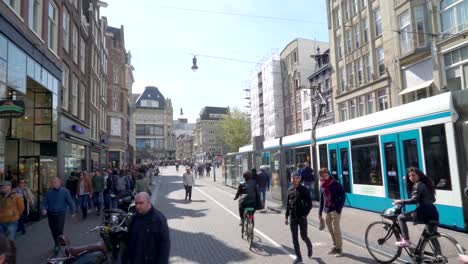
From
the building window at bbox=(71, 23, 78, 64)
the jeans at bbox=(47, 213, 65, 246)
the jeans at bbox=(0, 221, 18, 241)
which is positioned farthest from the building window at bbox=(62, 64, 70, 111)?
the jeans at bbox=(0, 221, 18, 241)

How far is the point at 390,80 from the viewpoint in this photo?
25.7 metres

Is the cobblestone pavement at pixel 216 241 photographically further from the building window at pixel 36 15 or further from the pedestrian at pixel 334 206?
the building window at pixel 36 15

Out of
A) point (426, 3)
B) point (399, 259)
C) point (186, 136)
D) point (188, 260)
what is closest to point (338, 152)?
point (399, 259)

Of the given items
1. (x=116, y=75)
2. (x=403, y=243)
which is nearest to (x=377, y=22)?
(x=403, y=243)

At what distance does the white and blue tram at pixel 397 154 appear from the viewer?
28.5 feet

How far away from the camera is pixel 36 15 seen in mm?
13703

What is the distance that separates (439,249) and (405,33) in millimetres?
21189

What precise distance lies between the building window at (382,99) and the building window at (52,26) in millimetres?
21835

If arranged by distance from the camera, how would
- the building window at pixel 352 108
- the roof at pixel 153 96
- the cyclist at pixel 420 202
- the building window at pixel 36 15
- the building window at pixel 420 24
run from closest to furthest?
the cyclist at pixel 420 202
the building window at pixel 36 15
the building window at pixel 420 24
the building window at pixel 352 108
the roof at pixel 153 96

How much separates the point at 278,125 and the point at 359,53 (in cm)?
2752

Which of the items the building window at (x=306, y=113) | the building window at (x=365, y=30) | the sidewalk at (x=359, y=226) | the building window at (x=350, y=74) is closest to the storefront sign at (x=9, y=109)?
the sidewalk at (x=359, y=226)

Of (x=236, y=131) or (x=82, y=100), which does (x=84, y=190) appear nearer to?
(x=82, y=100)

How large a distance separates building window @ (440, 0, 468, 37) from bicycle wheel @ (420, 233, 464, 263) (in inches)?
669

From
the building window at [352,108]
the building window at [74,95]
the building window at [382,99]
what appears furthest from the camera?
the building window at [352,108]
